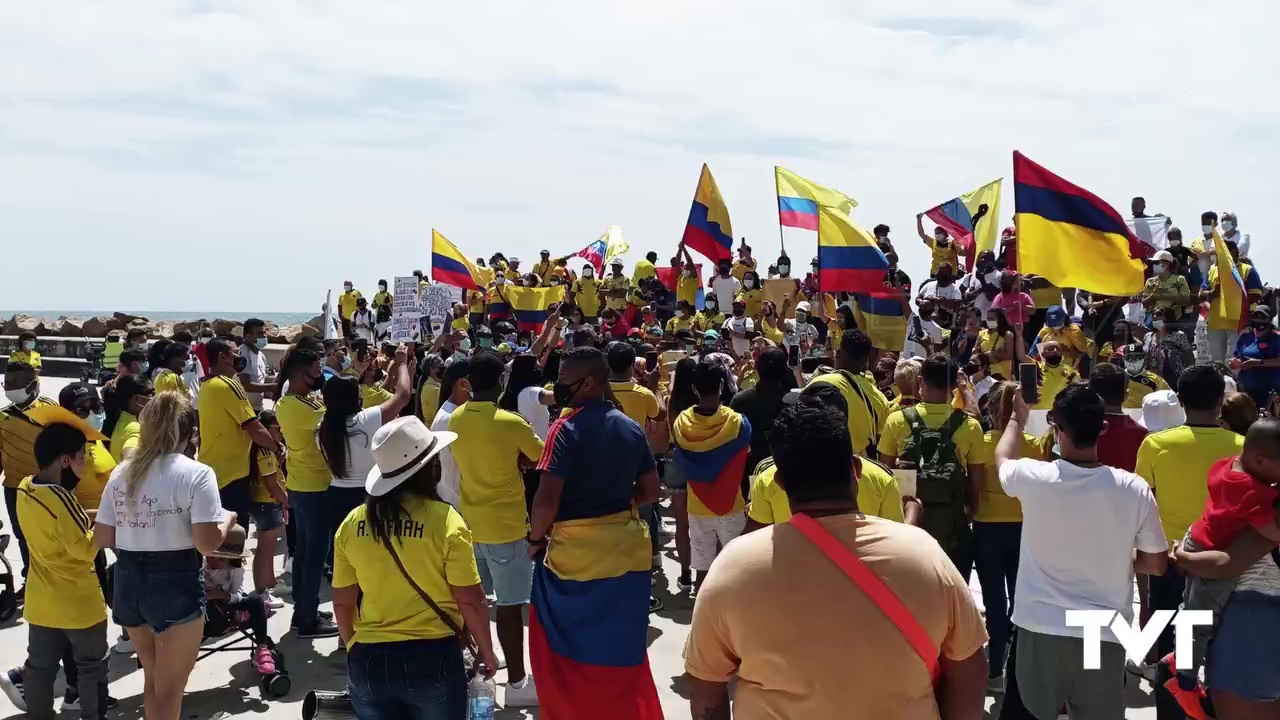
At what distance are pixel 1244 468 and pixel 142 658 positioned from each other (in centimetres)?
491

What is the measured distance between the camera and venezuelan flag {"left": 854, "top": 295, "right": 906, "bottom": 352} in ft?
44.7

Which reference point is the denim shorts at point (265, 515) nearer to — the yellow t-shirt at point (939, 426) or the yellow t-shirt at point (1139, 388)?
the yellow t-shirt at point (939, 426)

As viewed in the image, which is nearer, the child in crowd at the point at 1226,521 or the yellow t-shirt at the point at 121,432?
the child in crowd at the point at 1226,521

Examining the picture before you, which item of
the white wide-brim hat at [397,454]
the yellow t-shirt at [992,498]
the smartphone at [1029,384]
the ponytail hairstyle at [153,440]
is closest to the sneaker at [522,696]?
the ponytail hairstyle at [153,440]

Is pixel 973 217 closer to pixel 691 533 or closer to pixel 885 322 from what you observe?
pixel 885 322

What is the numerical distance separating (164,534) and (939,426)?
395 cm

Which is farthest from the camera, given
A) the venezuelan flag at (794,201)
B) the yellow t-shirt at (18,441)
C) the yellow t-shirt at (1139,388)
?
the venezuelan flag at (794,201)

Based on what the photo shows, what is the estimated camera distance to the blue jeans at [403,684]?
4.01 meters

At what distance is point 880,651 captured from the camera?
261 cm

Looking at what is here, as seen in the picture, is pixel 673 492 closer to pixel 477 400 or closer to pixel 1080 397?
pixel 477 400

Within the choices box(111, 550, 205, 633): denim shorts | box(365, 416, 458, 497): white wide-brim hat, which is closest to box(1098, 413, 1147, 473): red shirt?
box(365, 416, 458, 497): white wide-brim hat

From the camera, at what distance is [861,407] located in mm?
6512

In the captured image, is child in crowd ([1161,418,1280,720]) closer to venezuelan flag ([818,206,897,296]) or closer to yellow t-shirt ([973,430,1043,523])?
yellow t-shirt ([973,430,1043,523])

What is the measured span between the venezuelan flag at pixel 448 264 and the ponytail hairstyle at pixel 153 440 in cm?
1302
